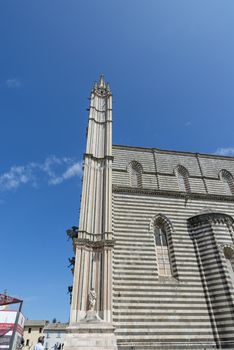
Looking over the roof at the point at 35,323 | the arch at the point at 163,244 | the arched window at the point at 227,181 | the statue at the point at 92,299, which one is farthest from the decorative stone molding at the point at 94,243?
the roof at the point at 35,323

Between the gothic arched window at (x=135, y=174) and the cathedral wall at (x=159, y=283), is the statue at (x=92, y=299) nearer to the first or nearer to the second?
the cathedral wall at (x=159, y=283)

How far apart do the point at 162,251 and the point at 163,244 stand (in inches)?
19.7

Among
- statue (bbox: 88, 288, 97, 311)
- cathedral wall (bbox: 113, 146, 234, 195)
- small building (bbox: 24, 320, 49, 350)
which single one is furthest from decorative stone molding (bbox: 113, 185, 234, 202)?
small building (bbox: 24, 320, 49, 350)

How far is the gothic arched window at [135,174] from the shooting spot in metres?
19.5

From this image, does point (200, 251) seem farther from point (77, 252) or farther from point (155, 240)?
point (77, 252)

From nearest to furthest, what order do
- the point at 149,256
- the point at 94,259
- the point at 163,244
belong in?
the point at 94,259 < the point at 149,256 < the point at 163,244

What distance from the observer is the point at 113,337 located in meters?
10.8

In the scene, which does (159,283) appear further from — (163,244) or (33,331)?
(33,331)

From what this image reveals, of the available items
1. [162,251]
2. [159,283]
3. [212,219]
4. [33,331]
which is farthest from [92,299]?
[33,331]

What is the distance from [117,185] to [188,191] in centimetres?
575

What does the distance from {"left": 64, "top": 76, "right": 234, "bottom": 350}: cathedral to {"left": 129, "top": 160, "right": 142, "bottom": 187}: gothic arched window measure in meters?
0.08

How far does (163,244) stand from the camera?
15.8 metres

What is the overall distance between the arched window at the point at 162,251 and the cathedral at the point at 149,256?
6cm

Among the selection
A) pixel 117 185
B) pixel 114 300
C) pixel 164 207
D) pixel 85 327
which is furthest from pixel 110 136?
pixel 85 327
